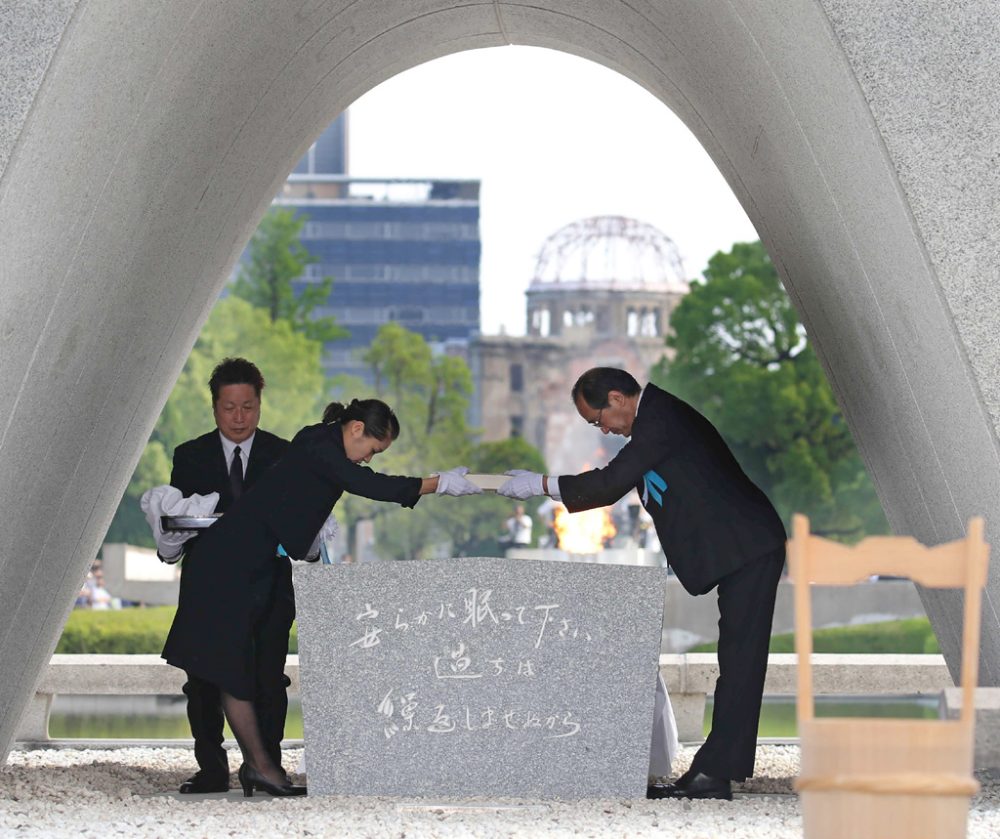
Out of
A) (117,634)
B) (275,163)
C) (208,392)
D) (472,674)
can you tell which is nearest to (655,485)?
(472,674)

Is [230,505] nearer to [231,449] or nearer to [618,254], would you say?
[231,449]

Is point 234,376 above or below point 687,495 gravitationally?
above

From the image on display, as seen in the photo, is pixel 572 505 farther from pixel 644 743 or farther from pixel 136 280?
pixel 136 280

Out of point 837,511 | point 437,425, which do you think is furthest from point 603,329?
point 837,511

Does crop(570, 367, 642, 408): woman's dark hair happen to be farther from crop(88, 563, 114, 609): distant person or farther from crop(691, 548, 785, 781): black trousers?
crop(88, 563, 114, 609): distant person

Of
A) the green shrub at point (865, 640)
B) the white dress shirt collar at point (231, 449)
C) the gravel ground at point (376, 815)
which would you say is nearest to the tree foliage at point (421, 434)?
the green shrub at point (865, 640)

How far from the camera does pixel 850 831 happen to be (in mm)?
3643

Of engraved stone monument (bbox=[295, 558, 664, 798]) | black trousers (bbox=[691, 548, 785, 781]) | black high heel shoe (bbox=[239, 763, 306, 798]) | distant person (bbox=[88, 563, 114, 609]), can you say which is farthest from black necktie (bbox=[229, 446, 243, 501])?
distant person (bbox=[88, 563, 114, 609])

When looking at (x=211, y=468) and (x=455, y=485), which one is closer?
(x=455, y=485)

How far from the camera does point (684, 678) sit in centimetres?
1024

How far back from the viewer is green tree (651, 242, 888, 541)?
38344mm

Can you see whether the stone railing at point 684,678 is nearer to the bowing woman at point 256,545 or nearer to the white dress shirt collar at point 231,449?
the white dress shirt collar at point 231,449

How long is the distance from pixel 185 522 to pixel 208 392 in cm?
3007

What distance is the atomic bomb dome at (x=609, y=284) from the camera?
89.9 meters
